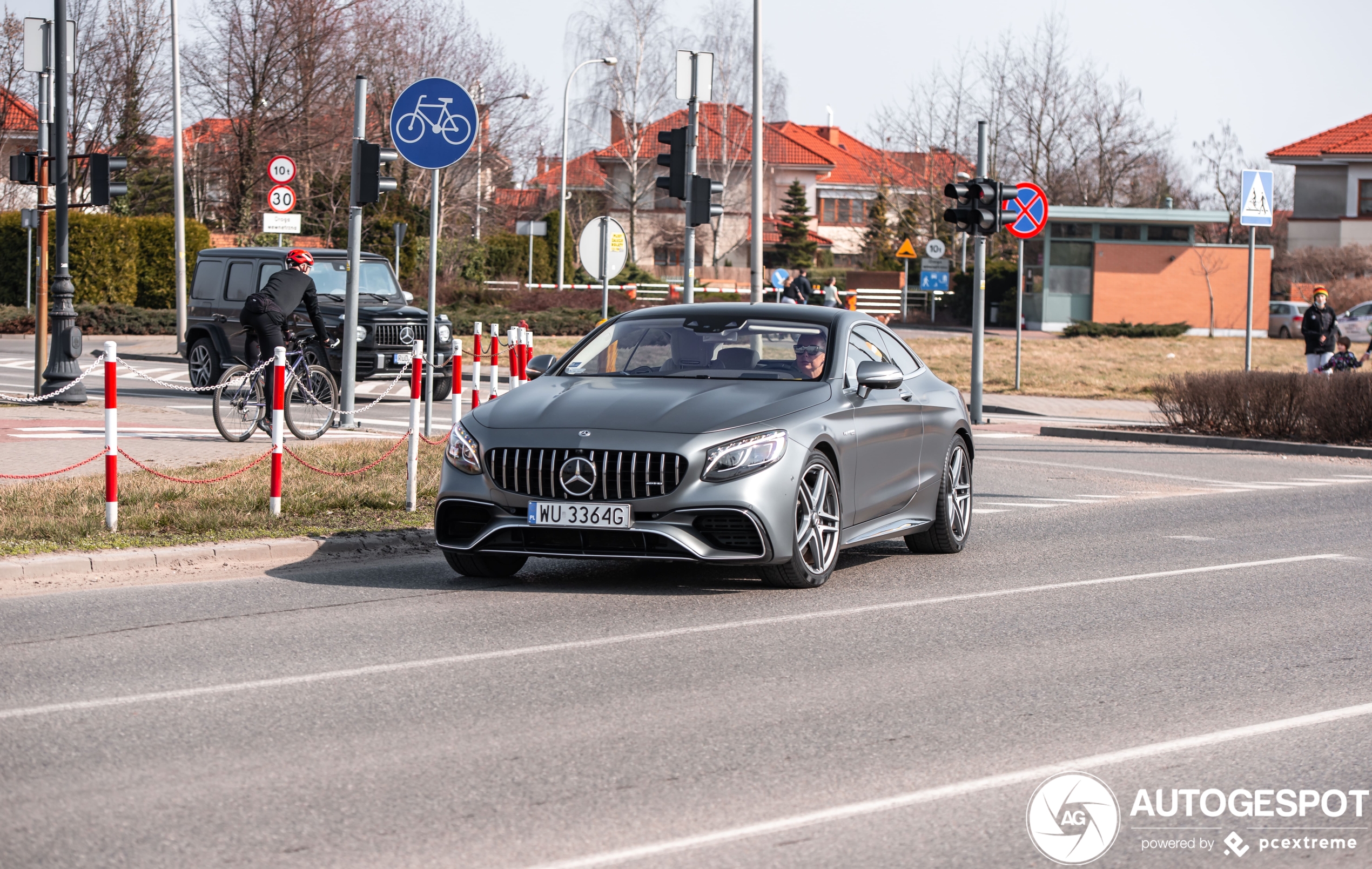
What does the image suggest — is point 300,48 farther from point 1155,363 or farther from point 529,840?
point 529,840

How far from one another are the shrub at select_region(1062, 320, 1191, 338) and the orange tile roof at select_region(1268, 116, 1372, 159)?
35.0 meters

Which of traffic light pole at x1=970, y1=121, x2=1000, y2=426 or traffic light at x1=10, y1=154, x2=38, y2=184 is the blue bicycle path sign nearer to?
traffic light at x1=10, y1=154, x2=38, y2=184

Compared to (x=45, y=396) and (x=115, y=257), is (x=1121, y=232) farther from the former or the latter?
(x=45, y=396)

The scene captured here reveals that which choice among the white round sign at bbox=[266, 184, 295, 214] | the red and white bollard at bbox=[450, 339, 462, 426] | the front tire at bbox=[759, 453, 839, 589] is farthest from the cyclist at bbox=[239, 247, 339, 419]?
the white round sign at bbox=[266, 184, 295, 214]

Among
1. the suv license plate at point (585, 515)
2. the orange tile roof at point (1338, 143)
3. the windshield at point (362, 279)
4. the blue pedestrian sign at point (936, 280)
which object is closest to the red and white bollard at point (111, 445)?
the suv license plate at point (585, 515)

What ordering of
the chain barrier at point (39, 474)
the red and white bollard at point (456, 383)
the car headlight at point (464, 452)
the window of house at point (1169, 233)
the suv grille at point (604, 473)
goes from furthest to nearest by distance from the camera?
the window of house at point (1169, 233), the red and white bollard at point (456, 383), the chain barrier at point (39, 474), the car headlight at point (464, 452), the suv grille at point (604, 473)

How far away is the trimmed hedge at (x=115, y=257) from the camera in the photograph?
4278 centimetres

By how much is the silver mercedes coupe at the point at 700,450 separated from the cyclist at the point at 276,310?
7.34 meters

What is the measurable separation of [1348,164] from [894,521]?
70.9m

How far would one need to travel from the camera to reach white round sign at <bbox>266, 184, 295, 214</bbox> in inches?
1108

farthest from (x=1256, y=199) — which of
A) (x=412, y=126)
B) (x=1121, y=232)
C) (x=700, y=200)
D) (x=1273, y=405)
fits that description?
(x=1121, y=232)

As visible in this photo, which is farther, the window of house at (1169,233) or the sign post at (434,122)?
the window of house at (1169,233)

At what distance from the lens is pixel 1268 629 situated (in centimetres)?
810

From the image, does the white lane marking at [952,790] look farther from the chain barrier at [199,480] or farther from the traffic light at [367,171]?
the traffic light at [367,171]
